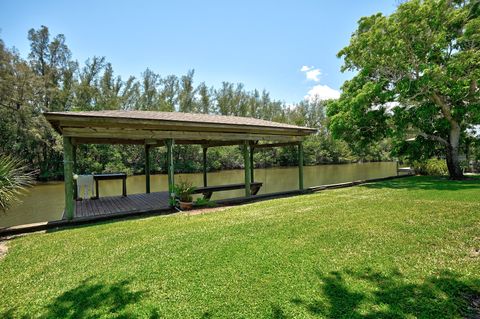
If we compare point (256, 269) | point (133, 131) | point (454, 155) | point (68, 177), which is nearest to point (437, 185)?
point (454, 155)

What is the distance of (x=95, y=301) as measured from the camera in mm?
2555

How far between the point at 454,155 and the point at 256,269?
1213 cm

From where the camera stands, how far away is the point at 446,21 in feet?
33.3

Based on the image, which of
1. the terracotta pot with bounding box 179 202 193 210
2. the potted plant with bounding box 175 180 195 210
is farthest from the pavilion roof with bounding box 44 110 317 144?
the terracotta pot with bounding box 179 202 193 210

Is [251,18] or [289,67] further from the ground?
[289,67]

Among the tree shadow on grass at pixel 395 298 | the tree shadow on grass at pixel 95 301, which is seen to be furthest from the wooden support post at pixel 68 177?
the tree shadow on grass at pixel 395 298

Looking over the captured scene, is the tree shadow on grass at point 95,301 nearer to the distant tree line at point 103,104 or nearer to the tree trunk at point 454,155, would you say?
the tree trunk at point 454,155

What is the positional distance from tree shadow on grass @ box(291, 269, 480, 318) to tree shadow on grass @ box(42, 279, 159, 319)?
1607 millimetres

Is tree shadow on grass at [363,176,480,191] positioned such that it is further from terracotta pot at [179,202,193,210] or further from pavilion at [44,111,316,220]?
terracotta pot at [179,202,193,210]

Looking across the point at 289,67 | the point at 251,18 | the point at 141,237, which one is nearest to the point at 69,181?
the point at 141,237

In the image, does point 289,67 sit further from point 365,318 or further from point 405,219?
point 365,318

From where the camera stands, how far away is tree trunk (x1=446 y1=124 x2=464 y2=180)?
1112 cm

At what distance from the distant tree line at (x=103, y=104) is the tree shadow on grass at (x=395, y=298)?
12.8 meters

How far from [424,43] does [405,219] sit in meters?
8.83
